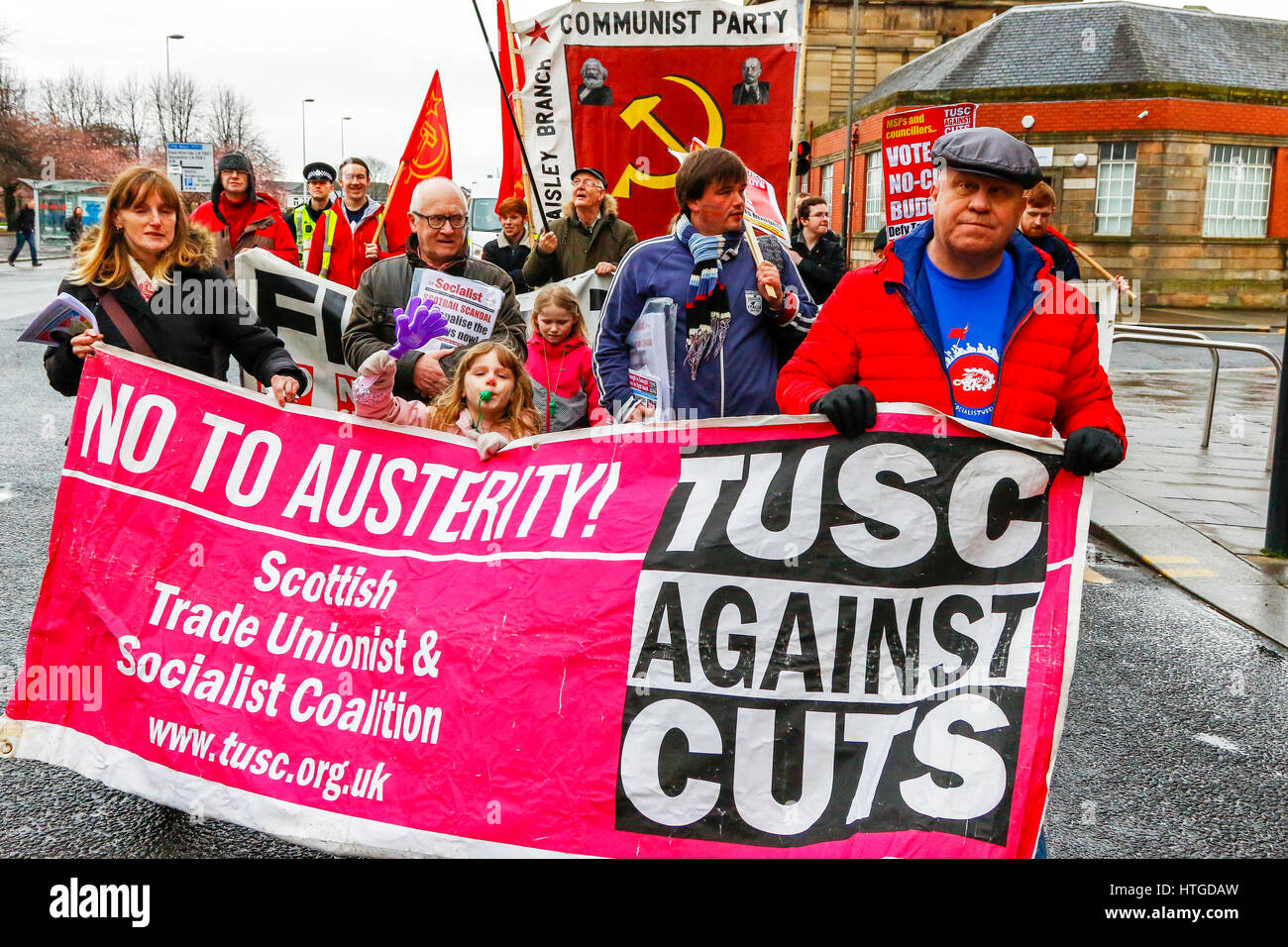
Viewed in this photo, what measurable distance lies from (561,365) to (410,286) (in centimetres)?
104

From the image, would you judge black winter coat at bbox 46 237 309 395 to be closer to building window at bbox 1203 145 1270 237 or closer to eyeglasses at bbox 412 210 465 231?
eyeglasses at bbox 412 210 465 231

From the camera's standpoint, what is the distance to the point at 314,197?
1026 cm

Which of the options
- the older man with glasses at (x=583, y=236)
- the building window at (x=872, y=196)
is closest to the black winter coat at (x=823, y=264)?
the older man with glasses at (x=583, y=236)

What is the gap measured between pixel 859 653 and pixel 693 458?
2.29ft

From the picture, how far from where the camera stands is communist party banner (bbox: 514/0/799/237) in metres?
7.89

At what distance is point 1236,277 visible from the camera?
107 ft

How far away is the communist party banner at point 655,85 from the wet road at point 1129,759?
12.5 ft

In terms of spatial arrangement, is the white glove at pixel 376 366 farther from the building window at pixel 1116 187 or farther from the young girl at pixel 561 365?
the building window at pixel 1116 187

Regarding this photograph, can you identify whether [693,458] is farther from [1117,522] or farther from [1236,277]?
[1236,277]

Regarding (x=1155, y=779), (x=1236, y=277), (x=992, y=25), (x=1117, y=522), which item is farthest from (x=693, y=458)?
(x=992, y=25)

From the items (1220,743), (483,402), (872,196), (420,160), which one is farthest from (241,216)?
(872,196)

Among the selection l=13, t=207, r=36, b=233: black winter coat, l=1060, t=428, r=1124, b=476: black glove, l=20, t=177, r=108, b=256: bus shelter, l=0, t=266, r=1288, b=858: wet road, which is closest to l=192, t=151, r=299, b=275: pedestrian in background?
l=0, t=266, r=1288, b=858: wet road

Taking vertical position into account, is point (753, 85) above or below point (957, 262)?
above

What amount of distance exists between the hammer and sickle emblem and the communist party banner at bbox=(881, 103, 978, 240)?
1671mm
